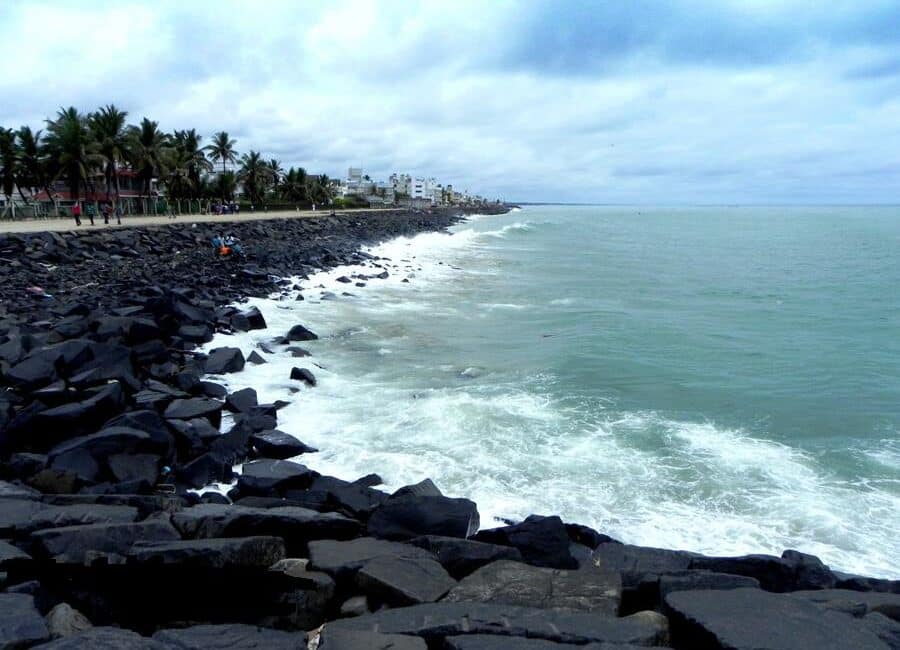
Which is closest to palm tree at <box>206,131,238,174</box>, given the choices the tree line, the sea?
the tree line

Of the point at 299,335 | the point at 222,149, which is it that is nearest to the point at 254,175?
the point at 222,149

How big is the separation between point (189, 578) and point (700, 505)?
4.98m

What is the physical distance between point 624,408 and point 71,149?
43139 millimetres

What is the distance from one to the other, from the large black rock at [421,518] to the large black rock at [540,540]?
22cm

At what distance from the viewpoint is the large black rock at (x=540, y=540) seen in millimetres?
4887

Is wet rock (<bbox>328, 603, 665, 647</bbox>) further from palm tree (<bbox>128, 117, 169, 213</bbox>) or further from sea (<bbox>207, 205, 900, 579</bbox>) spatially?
palm tree (<bbox>128, 117, 169, 213</bbox>)

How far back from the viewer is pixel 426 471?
7.39 meters

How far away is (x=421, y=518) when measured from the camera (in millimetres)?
5234

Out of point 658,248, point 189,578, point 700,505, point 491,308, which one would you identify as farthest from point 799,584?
point 658,248

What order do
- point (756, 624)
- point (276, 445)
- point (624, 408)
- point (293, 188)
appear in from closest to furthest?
point (756, 624) → point (276, 445) → point (624, 408) → point (293, 188)

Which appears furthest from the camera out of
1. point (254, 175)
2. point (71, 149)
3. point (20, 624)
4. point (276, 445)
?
point (254, 175)

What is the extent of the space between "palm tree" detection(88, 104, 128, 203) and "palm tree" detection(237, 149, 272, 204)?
22.8 meters

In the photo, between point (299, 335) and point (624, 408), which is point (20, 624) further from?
point (299, 335)

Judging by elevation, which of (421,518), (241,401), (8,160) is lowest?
(421,518)
